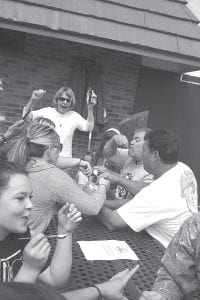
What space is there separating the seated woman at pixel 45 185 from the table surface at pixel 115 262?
0.52ft

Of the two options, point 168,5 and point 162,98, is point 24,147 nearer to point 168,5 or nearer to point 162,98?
point 168,5

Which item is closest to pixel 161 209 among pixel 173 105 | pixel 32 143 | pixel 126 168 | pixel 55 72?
pixel 32 143

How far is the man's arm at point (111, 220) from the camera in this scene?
7.80ft

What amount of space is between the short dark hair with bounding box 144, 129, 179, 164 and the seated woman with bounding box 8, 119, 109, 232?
520mm

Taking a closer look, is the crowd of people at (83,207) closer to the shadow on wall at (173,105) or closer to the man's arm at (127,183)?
the man's arm at (127,183)

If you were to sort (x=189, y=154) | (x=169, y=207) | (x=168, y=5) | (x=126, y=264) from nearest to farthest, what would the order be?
(x=126, y=264) → (x=169, y=207) → (x=168, y=5) → (x=189, y=154)

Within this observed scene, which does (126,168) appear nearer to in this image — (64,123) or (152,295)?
(64,123)

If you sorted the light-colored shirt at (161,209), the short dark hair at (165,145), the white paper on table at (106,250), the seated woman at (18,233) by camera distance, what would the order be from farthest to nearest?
the short dark hair at (165,145) < the light-colored shirt at (161,209) < the white paper on table at (106,250) < the seated woman at (18,233)

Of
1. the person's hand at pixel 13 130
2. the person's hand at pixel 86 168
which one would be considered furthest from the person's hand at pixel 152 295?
the person's hand at pixel 13 130

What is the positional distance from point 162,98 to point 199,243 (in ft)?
15.1

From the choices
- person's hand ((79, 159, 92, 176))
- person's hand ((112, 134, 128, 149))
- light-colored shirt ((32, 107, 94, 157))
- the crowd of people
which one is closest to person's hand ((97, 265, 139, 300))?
the crowd of people

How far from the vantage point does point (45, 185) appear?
221 cm

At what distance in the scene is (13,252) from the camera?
164cm

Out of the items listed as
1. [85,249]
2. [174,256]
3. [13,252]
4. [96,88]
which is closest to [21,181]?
[13,252]
